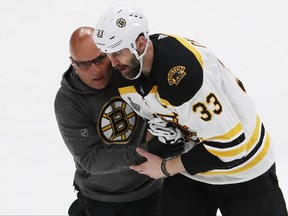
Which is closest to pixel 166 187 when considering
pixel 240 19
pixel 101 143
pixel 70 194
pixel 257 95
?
pixel 101 143

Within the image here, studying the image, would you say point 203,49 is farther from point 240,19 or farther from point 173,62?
point 240,19

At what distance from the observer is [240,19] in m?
5.73

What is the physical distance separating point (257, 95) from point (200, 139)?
2311 mm

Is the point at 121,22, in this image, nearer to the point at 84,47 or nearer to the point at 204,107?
the point at 84,47

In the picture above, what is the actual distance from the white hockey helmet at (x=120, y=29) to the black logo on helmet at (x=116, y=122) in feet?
1.46

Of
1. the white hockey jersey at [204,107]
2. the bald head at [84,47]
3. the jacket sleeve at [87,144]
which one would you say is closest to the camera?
the white hockey jersey at [204,107]

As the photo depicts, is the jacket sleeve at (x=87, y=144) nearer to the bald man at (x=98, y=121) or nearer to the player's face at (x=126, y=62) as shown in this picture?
the bald man at (x=98, y=121)

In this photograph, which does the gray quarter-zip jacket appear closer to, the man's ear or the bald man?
the bald man

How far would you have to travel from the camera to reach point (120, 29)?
7.58 ft

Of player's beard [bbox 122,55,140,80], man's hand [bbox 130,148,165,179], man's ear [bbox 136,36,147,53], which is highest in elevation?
man's ear [bbox 136,36,147,53]

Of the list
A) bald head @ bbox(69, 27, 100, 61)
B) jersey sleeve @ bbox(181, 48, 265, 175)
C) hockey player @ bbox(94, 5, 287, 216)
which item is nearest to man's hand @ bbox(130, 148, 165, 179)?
hockey player @ bbox(94, 5, 287, 216)

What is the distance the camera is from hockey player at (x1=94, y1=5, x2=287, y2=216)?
2309 mm

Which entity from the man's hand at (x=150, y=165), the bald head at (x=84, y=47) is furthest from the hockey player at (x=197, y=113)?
the bald head at (x=84, y=47)

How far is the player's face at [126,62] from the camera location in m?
2.37
